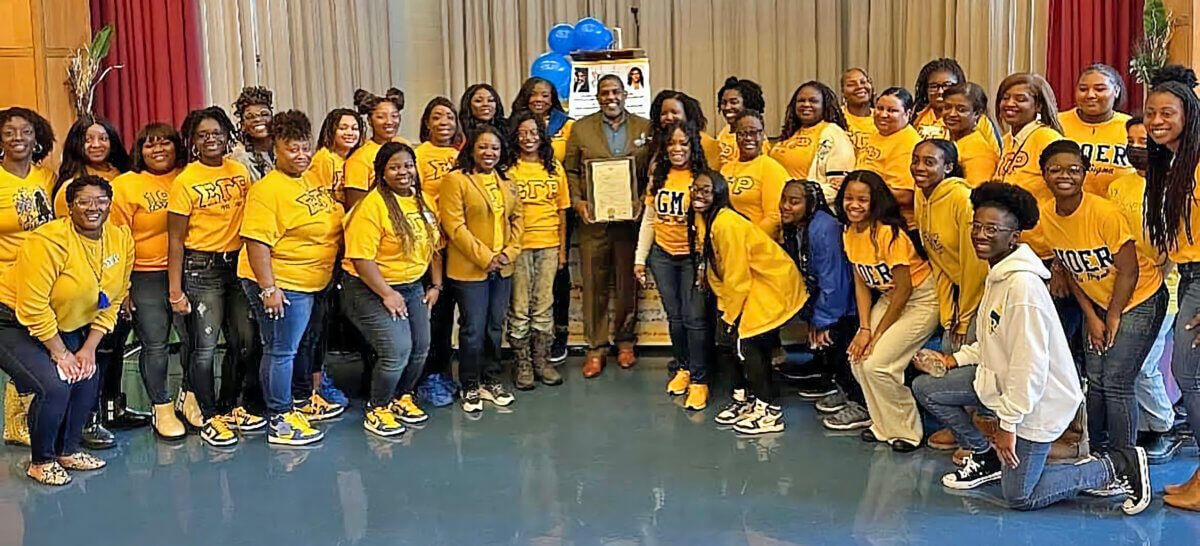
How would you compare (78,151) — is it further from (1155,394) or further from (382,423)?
(1155,394)

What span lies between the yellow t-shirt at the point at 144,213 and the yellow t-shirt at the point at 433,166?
1.09 metres

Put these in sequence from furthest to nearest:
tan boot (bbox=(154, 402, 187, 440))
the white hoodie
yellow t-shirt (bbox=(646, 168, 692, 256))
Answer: yellow t-shirt (bbox=(646, 168, 692, 256)) → tan boot (bbox=(154, 402, 187, 440)) → the white hoodie

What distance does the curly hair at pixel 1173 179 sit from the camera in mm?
3381

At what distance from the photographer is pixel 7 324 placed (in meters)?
3.89

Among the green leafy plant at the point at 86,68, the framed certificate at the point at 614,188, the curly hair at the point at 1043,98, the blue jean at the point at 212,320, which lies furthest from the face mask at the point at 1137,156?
the green leafy plant at the point at 86,68

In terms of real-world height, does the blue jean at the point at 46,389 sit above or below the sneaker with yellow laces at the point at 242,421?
above

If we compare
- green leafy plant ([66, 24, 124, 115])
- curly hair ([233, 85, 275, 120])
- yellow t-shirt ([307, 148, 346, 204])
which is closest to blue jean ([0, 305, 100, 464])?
yellow t-shirt ([307, 148, 346, 204])

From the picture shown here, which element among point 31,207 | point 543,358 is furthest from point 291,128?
point 543,358

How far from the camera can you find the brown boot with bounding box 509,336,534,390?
17.3 ft

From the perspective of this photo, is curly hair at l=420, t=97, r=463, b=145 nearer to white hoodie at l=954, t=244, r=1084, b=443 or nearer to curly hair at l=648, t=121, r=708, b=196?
curly hair at l=648, t=121, r=708, b=196

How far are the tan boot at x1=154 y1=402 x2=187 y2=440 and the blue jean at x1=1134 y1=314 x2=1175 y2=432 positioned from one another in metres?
3.62

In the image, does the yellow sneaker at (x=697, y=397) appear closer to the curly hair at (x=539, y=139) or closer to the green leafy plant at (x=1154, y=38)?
the curly hair at (x=539, y=139)

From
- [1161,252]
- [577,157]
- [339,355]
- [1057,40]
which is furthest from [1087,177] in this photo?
[339,355]

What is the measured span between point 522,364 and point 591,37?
321 cm
